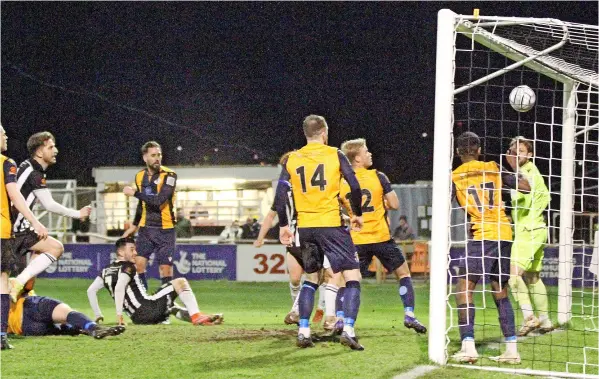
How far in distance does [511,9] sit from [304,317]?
95.0 ft

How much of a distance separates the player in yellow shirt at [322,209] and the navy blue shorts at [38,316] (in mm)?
2521

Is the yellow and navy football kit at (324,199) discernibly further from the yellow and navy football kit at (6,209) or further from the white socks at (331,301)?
the yellow and navy football kit at (6,209)

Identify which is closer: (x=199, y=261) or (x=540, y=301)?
(x=540, y=301)

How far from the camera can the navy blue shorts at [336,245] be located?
786cm

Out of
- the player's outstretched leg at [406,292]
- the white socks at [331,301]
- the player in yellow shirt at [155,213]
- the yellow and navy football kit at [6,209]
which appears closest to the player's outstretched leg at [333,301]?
the white socks at [331,301]

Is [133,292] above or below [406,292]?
below

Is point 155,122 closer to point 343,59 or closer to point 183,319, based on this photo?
point 343,59

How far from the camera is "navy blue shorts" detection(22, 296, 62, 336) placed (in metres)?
8.60

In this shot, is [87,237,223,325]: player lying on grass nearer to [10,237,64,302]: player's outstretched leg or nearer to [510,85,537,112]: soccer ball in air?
[10,237,64,302]: player's outstretched leg

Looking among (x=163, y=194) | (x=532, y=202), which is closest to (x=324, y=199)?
(x=532, y=202)

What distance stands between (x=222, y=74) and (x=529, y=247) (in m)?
34.6

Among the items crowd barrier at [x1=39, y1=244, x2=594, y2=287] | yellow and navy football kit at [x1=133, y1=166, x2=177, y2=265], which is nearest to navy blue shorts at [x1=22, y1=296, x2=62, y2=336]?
yellow and navy football kit at [x1=133, y1=166, x2=177, y2=265]

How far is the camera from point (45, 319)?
8.67m

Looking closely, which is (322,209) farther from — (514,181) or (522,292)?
(522,292)
